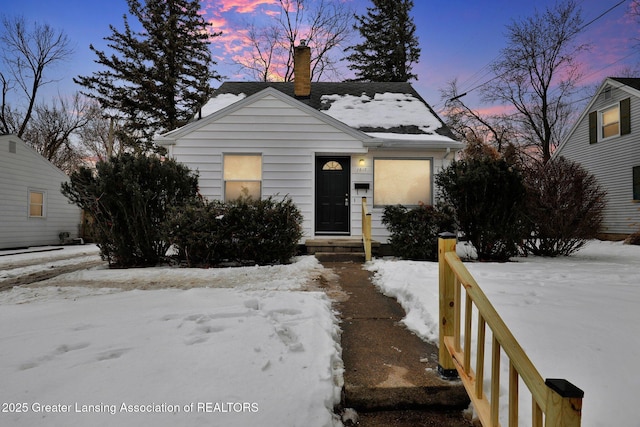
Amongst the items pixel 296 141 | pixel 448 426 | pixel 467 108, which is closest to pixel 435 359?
pixel 448 426

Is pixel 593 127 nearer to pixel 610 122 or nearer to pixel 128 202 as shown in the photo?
pixel 610 122

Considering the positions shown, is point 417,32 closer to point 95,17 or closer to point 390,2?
point 390,2

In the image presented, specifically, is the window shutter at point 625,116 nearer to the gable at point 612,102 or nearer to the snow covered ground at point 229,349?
the gable at point 612,102

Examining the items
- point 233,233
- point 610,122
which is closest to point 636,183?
point 610,122

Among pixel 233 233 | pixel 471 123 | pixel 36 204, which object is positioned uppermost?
pixel 471 123

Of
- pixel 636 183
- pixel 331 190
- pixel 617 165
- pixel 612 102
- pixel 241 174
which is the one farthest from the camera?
pixel 612 102

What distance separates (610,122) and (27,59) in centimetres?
3167

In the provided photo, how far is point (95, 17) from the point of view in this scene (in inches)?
652

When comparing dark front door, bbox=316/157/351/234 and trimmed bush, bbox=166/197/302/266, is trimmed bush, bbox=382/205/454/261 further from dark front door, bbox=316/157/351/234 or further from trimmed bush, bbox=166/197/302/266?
trimmed bush, bbox=166/197/302/266

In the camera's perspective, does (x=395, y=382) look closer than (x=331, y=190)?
Yes

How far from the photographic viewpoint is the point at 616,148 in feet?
41.0

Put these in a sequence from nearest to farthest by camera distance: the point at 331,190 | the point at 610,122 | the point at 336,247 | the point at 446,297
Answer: the point at 446,297 → the point at 336,247 → the point at 331,190 → the point at 610,122

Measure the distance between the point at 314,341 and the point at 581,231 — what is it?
7.56 m

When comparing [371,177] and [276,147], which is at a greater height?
[276,147]
